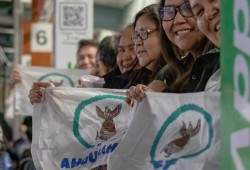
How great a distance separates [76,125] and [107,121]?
138 mm

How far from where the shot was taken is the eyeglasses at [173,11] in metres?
2.06

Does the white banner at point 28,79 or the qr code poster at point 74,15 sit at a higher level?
the qr code poster at point 74,15

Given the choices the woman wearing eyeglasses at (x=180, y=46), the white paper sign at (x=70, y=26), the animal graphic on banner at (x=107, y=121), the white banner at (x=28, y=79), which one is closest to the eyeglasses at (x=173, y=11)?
the woman wearing eyeglasses at (x=180, y=46)

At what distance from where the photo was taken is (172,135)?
1.62m

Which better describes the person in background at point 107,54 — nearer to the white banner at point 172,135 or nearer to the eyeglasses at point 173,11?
the eyeglasses at point 173,11

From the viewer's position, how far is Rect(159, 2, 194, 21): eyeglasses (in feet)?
6.77

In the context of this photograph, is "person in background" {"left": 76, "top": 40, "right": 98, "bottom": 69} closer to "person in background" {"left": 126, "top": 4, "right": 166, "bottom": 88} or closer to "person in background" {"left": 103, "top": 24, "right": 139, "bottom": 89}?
"person in background" {"left": 103, "top": 24, "right": 139, "bottom": 89}

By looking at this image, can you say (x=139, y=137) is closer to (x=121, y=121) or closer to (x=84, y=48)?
(x=121, y=121)

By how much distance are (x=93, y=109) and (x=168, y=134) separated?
76 cm

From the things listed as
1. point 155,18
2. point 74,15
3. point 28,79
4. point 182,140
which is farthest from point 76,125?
point 74,15

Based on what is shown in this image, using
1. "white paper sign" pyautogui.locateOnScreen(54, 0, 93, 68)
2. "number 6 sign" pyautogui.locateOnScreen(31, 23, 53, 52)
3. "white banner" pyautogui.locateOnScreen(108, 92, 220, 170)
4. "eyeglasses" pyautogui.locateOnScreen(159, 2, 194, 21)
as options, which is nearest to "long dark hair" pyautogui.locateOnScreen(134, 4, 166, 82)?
"eyeglasses" pyautogui.locateOnScreen(159, 2, 194, 21)

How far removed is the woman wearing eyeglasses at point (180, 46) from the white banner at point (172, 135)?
0.16 meters

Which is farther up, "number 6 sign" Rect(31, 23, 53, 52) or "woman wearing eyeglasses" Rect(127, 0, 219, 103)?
"woman wearing eyeglasses" Rect(127, 0, 219, 103)

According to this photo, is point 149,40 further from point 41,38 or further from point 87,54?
point 41,38
